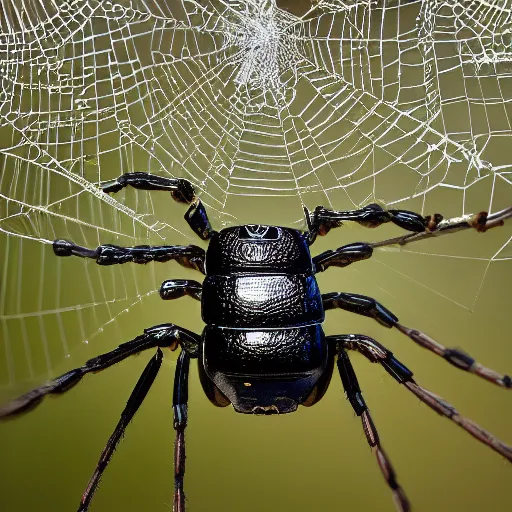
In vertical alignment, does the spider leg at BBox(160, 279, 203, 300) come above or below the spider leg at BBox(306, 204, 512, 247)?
below

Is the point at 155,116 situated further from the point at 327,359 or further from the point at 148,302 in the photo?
the point at 327,359

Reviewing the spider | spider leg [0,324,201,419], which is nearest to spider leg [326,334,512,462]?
the spider

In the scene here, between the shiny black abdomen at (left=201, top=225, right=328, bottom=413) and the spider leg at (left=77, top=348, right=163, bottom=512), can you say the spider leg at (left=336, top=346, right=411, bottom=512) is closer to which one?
the shiny black abdomen at (left=201, top=225, right=328, bottom=413)

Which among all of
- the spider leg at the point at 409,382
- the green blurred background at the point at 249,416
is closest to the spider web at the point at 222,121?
the green blurred background at the point at 249,416

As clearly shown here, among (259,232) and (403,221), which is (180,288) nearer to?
(259,232)

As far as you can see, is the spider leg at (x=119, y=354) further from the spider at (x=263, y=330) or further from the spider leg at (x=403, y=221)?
the spider leg at (x=403, y=221)

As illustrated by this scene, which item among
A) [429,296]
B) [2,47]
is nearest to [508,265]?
[429,296]
